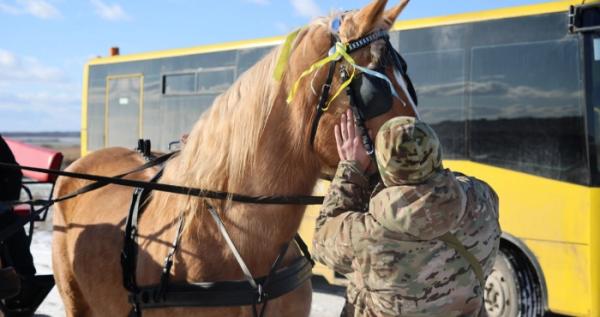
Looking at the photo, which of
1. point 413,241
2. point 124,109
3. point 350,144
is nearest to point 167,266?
point 350,144

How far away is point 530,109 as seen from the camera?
17.8 ft

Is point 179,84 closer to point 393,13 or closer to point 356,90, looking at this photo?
point 393,13

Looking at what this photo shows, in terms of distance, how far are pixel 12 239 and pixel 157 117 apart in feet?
16.2

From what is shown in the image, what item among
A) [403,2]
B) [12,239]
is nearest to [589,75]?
[403,2]

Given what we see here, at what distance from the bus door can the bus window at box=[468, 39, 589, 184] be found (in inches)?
191

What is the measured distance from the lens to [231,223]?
2.37 m

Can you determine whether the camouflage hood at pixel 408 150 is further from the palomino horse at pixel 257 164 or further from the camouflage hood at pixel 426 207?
the palomino horse at pixel 257 164

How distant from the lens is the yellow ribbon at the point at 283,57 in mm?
2322

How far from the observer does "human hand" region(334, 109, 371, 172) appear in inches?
84.6

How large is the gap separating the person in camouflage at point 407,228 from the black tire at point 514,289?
3.69 meters

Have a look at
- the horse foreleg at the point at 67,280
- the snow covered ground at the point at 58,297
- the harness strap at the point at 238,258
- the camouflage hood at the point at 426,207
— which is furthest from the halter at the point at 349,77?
the snow covered ground at the point at 58,297

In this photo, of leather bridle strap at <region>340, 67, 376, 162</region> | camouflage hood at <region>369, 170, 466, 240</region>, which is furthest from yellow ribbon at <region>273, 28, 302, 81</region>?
camouflage hood at <region>369, 170, 466, 240</region>

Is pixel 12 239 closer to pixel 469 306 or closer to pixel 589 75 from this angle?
pixel 469 306

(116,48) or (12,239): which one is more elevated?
(116,48)
